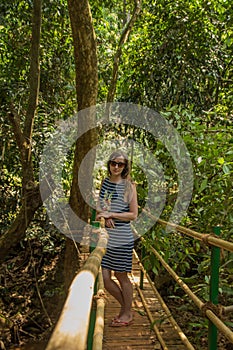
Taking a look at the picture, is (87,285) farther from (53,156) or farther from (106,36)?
(106,36)

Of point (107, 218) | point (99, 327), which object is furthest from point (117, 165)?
point (99, 327)

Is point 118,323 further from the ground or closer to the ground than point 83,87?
closer to the ground

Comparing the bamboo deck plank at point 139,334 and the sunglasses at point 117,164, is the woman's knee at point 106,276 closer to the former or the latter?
the bamboo deck plank at point 139,334

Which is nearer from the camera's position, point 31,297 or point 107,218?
point 107,218

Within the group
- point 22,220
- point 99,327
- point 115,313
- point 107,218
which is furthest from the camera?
point 22,220

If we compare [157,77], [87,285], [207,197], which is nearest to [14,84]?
[157,77]

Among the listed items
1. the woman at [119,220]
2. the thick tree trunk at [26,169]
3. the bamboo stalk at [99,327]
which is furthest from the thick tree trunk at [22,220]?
the bamboo stalk at [99,327]

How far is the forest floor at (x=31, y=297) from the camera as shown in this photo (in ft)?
15.1

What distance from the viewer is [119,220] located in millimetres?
2389

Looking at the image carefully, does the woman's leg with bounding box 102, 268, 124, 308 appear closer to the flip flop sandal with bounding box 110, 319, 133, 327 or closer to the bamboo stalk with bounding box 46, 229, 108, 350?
the flip flop sandal with bounding box 110, 319, 133, 327

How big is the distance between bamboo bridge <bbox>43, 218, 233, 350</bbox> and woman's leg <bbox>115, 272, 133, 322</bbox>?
0.22 ft

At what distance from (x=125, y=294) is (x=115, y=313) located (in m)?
0.35

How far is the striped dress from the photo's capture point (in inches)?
94.3

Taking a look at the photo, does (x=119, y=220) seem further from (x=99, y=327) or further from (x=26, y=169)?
(x=26, y=169)
